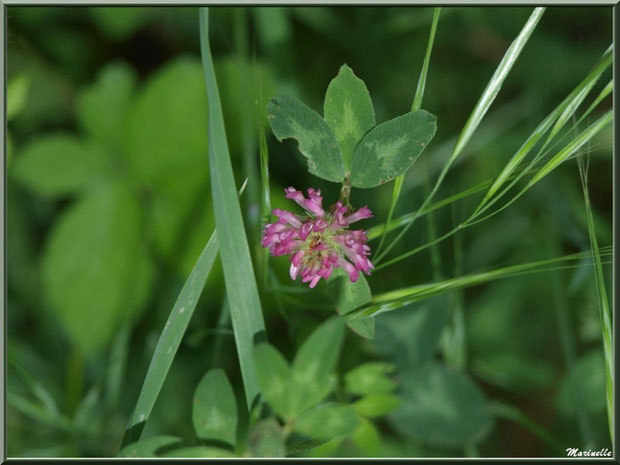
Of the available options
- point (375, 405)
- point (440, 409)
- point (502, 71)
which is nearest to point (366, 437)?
point (375, 405)

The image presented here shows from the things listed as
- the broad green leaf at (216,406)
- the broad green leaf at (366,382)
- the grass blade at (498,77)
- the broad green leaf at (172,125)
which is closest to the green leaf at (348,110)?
the grass blade at (498,77)

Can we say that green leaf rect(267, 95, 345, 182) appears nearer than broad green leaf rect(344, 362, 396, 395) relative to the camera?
Yes

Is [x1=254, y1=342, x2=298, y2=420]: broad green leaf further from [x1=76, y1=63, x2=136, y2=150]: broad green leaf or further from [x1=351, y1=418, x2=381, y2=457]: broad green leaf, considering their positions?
[x1=76, y1=63, x2=136, y2=150]: broad green leaf

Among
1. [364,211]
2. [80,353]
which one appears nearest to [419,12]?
[364,211]

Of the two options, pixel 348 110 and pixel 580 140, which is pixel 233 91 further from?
pixel 580 140

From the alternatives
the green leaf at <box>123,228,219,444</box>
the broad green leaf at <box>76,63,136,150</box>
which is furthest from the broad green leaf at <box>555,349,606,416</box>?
the broad green leaf at <box>76,63,136,150</box>
